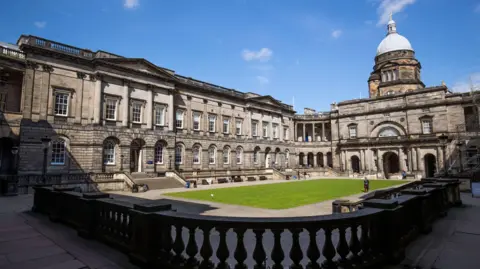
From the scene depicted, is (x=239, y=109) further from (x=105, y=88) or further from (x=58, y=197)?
(x=58, y=197)

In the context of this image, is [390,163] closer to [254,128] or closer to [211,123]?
[254,128]

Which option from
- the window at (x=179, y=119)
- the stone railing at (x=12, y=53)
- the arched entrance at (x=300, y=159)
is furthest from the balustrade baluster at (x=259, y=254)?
the arched entrance at (x=300, y=159)

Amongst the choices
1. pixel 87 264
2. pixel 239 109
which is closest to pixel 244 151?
pixel 239 109

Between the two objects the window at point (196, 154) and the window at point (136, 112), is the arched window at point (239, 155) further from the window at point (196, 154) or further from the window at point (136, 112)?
the window at point (136, 112)

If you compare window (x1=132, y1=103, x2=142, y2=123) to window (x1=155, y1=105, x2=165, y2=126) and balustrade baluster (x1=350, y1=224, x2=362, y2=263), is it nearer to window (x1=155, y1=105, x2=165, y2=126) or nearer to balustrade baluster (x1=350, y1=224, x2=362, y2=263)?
window (x1=155, y1=105, x2=165, y2=126)

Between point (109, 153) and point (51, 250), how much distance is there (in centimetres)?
2213

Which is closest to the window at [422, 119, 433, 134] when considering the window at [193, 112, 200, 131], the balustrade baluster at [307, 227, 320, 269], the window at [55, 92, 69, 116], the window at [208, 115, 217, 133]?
the window at [208, 115, 217, 133]

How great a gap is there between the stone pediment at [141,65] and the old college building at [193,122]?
0.11 metres

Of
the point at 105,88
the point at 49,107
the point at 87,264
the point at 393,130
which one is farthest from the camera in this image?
the point at 393,130

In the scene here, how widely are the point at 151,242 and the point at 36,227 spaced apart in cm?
576

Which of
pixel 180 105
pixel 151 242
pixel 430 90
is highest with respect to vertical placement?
pixel 430 90

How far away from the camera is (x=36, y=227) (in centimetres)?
798

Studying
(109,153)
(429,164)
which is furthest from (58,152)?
(429,164)

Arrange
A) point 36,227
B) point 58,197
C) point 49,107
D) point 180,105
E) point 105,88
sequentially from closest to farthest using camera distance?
point 36,227 < point 58,197 < point 49,107 < point 105,88 < point 180,105
